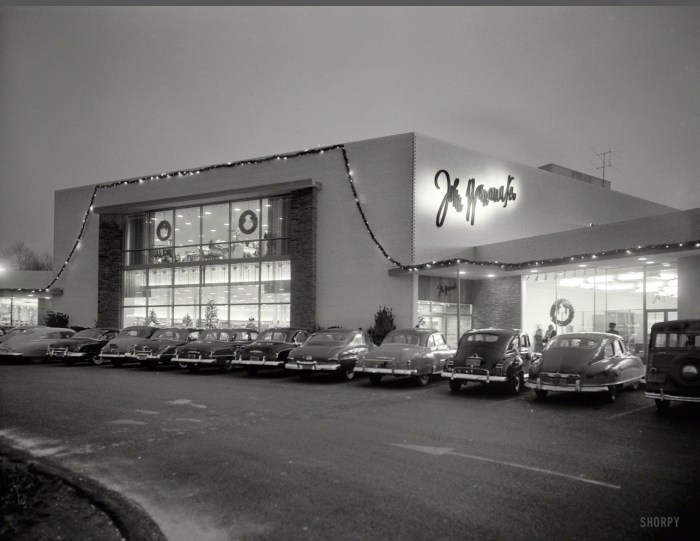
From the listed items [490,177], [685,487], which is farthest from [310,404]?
[490,177]

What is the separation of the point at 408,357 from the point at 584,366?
439 centimetres

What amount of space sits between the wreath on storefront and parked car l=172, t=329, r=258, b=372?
12.5 m

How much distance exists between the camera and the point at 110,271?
33.9 m

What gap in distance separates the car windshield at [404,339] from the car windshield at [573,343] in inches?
152

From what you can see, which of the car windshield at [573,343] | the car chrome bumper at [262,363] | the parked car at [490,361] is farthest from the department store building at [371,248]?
the car chrome bumper at [262,363]

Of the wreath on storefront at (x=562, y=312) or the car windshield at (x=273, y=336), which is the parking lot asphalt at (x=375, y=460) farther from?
the wreath on storefront at (x=562, y=312)

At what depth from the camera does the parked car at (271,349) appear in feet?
56.3

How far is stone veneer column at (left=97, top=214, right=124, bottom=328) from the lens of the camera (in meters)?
33.5

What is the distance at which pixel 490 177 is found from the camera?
27500mm

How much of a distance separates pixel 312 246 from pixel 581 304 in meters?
11.9

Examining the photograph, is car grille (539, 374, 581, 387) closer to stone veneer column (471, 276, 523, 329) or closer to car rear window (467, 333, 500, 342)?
car rear window (467, 333, 500, 342)

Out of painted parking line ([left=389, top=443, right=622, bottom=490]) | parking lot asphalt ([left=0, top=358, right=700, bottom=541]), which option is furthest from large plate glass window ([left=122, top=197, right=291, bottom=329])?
painted parking line ([left=389, top=443, right=622, bottom=490])

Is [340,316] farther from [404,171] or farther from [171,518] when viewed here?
[171,518]

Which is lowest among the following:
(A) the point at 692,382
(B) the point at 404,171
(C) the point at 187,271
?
(A) the point at 692,382
